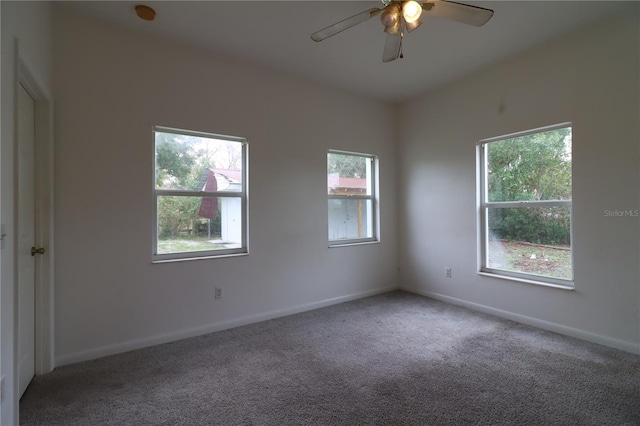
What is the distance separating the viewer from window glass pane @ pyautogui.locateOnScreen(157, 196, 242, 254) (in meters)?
2.92

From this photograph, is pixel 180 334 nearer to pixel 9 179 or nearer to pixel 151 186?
pixel 151 186

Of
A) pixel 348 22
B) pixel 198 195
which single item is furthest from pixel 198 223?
pixel 348 22

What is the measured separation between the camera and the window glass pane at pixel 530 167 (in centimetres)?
301

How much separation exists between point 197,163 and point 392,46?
2.08m

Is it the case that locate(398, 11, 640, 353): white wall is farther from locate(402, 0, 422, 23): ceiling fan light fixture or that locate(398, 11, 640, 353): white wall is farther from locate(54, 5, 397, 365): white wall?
locate(402, 0, 422, 23): ceiling fan light fixture

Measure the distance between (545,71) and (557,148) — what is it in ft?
2.56

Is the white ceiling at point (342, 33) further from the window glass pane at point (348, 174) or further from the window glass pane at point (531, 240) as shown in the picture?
the window glass pane at point (531, 240)

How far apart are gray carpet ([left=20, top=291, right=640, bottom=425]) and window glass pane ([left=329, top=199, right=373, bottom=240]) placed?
144 cm

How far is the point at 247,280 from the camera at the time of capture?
3.30m

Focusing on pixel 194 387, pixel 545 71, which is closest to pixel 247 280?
pixel 194 387

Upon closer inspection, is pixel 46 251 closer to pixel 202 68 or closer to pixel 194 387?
pixel 194 387

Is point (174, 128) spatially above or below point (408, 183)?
above

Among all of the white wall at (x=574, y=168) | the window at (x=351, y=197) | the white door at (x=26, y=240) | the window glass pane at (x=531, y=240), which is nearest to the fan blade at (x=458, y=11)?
the white wall at (x=574, y=168)

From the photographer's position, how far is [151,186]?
9.16ft
